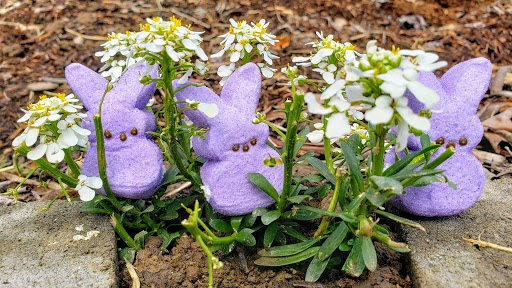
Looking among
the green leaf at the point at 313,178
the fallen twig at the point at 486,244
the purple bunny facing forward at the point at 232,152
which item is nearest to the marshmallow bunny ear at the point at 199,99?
the purple bunny facing forward at the point at 232,152

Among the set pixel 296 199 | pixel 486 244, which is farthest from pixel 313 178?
pixel 486 244

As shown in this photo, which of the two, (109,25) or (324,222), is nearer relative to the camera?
(324,222)

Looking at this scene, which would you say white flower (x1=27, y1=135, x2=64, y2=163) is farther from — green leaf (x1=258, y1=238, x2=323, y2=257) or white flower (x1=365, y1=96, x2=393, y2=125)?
white flower (x1=365, y1=96, x2=393, y2=125)

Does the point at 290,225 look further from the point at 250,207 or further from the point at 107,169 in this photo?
the point at 107,169

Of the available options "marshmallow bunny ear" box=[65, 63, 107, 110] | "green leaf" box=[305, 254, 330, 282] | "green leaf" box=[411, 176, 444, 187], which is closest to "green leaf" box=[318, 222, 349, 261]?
"green leaf" box=[305, 254, 330, 282]

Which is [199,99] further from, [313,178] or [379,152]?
[379,152]

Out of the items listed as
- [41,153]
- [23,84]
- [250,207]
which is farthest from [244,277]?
[23,84]
